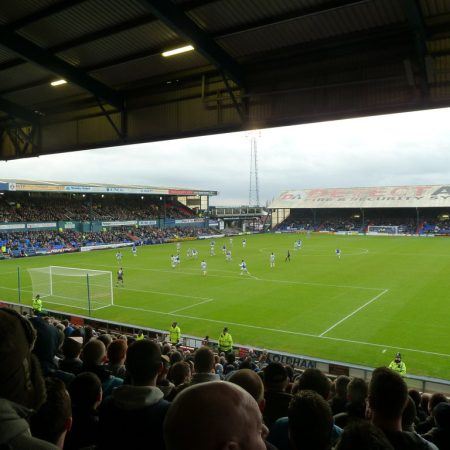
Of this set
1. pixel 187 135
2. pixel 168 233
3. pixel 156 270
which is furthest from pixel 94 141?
pixel 168 233

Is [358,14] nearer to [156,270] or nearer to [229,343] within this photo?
[229,343]

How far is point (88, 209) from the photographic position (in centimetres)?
7312

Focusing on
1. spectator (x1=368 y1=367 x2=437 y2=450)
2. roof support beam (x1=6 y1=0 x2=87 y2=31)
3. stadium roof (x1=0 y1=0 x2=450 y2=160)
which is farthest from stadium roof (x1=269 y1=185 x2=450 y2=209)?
spectator (x1=368 y1=367 x2=437 y2=450)

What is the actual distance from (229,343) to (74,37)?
1093cm

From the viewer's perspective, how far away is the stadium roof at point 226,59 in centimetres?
784

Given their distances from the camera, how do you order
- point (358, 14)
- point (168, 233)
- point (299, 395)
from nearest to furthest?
point (299, 395) → point (358, 14) → point (168, 233)

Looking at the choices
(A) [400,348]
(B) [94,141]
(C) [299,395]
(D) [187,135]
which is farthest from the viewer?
(A) [400,348]

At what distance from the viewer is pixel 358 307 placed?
2400 cm

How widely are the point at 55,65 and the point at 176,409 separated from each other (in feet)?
33.9

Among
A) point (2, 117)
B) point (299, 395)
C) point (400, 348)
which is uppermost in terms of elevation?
point (2, 117)

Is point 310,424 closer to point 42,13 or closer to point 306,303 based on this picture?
point 42,13

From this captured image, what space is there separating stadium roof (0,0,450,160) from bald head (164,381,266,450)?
7114 millimetres

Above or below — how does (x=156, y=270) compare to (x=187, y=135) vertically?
below

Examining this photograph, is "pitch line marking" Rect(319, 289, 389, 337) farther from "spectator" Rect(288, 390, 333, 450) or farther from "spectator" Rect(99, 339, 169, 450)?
"spectator" Rect(288, 390, 333, 450)
